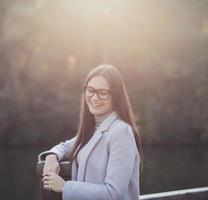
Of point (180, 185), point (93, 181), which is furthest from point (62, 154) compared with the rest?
point (180, 185)

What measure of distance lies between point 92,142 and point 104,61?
20.1 m

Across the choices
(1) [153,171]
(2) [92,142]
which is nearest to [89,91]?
(2) [92,142]

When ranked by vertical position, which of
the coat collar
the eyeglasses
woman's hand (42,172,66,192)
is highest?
the eyeglasses

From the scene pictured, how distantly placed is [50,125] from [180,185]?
8.52 metres

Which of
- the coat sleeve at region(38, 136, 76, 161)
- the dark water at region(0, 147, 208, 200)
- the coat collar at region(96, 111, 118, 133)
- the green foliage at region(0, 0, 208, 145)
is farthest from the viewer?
the green foliage at region(0, 0, 208, 145)

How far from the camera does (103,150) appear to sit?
2.10 m

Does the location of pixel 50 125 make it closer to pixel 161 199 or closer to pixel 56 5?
pixel 56 5

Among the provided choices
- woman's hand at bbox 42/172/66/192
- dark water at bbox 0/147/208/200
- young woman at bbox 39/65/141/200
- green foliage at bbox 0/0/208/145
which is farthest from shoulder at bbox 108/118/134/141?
green foliage at bbox 0/0/208/145

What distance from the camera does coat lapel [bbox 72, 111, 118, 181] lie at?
83.3 inches

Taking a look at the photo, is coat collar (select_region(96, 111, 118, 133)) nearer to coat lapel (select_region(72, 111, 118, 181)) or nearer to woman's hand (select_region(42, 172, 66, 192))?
coat lapel (select_region(72, 111, 118, 181))

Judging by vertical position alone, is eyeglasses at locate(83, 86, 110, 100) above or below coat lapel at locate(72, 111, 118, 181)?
above

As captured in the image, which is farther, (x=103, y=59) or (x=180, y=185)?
(x=103, y=59)

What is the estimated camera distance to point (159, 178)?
15398 millimetres

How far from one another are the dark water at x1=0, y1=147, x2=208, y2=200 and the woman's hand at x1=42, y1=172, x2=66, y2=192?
9431 mm
